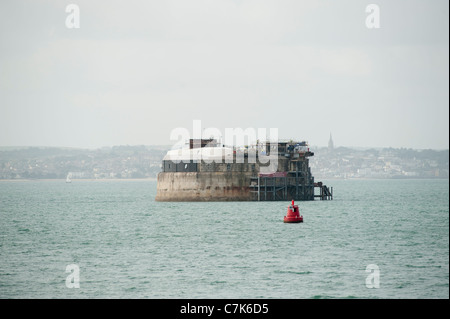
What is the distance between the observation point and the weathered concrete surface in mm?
81562

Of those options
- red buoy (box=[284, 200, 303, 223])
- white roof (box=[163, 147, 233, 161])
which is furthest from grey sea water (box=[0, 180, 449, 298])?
white roof (box=[163, 147, 233, 161])

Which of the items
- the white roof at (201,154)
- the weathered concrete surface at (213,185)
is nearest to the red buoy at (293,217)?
the weathered concrete surface at (213,185)

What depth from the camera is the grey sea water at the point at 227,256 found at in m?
31.3

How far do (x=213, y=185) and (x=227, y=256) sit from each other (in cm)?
4116

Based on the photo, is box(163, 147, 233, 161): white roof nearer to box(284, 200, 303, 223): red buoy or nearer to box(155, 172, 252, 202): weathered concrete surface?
box(155, 172, 252, 202): weathered concrete surface

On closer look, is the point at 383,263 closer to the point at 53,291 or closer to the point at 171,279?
the point at 171,279

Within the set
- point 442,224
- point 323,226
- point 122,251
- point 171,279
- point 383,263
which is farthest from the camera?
point 442,224

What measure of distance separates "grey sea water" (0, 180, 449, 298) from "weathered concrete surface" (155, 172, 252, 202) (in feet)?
33.6

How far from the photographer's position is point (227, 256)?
40938 millimetres

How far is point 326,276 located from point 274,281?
2.67 metres

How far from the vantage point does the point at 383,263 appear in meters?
38.2
